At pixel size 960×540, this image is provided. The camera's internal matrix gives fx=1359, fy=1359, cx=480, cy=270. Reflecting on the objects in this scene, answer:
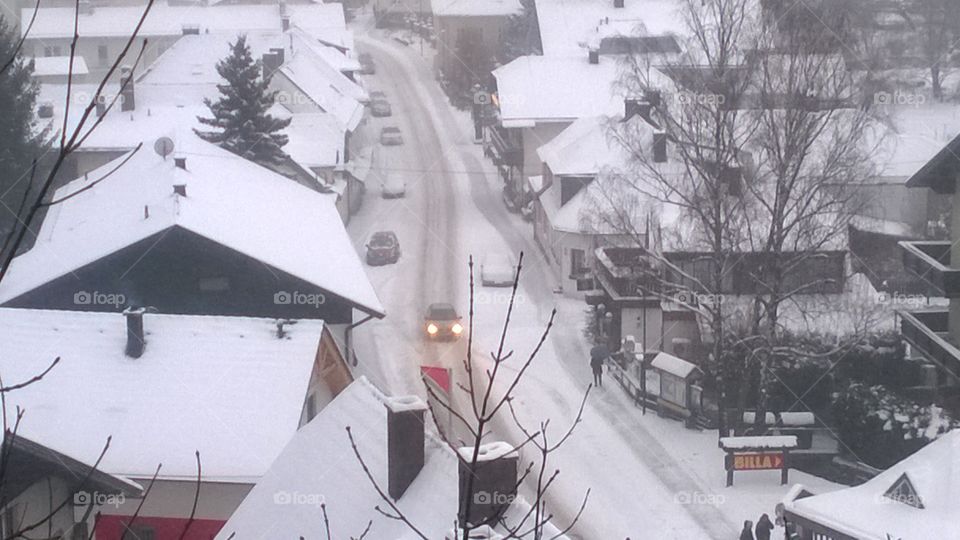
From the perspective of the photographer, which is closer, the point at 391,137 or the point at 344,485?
the point at 344,485

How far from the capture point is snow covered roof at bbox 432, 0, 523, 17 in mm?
48453

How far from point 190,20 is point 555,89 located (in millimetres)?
21743

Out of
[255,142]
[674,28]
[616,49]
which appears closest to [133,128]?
[255,142]

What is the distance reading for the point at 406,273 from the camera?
26.6 metres

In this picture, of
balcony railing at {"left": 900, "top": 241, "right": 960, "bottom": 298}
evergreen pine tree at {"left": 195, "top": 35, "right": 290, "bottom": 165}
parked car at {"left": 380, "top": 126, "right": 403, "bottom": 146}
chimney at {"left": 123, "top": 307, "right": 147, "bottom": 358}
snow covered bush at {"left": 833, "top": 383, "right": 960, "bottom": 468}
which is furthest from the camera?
parked car at {"left": 380, "top": 126, "right": 403, "bottom": 146}

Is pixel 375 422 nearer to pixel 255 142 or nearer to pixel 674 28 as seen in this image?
pixel 255 142

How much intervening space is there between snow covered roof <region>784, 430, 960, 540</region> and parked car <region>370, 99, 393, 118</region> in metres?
31.2

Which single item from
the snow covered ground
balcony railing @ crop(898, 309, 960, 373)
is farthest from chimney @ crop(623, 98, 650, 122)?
balcony railing @ crop(898, 309, 960, 373)

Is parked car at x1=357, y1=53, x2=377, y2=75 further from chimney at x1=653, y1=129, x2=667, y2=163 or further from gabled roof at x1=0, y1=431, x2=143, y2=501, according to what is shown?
gabled roof at x1=0, y1=431, x2=143, y2=501

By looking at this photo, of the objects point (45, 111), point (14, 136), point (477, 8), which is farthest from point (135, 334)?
point (477, 8)

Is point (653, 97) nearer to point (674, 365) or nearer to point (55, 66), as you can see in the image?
point (674, 365)

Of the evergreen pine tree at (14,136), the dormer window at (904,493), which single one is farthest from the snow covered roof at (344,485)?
the evergreen pine tree at (14,136)

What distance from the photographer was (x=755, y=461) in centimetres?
1597

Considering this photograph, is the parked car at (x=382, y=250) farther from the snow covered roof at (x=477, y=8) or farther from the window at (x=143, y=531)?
the snow covered roof at (x=477, y=8)
